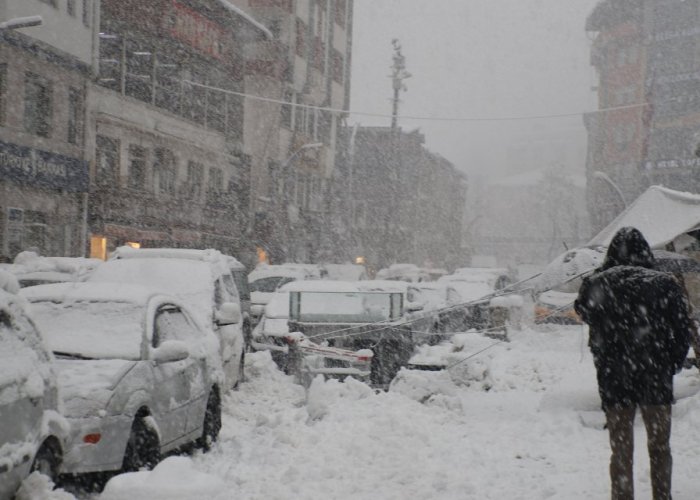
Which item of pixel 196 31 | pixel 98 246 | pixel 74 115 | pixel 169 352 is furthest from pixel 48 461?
pixel 196 31

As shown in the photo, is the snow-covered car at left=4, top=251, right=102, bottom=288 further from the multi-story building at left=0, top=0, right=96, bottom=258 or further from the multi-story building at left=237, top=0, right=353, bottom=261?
the multi-story building at left=237, top=0, right=353, bottom=261

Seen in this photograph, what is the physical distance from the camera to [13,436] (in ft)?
15.1

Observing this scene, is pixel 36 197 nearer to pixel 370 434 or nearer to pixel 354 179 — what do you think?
pixel 370 434

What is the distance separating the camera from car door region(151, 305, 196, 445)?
720cm

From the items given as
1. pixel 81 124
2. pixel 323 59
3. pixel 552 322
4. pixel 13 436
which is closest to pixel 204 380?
pixel 13 436

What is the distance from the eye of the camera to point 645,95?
2191 inches

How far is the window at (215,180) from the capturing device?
3750 centimetres

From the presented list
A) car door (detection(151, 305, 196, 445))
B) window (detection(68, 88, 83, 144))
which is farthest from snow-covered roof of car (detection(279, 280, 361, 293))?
window (detection(68, 88, 83, 144))

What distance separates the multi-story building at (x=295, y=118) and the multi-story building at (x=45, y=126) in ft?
39.2

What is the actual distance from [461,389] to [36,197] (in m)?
16.7

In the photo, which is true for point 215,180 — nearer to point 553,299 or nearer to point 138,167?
point 138,167

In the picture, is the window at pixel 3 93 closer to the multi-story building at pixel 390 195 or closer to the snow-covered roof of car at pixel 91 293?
the snow-covered roof of car at pixel 91 293

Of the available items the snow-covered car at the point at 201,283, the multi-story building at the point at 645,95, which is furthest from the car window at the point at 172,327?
the multi-story building at the point at 645,95

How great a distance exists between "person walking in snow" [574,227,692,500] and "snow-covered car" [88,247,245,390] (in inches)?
226
